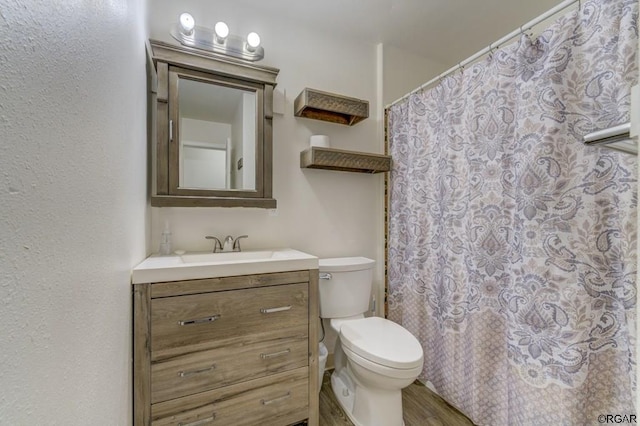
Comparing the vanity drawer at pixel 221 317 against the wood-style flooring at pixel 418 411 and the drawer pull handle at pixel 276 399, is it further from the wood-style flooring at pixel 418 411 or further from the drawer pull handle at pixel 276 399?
the wood-style flooring at pixel 418 411

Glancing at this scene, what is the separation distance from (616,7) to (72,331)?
72.2 inches

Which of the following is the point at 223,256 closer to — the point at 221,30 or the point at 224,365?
the point at 224,365

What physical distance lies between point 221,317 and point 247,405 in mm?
436

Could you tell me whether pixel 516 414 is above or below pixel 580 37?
below

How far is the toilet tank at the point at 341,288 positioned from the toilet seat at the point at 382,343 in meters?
0.10

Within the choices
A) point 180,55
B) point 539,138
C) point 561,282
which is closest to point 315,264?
point 561,282

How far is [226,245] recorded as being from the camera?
1681 millimetres

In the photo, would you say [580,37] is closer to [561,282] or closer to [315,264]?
[561,282]

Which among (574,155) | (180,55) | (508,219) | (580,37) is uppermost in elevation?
(180,55)

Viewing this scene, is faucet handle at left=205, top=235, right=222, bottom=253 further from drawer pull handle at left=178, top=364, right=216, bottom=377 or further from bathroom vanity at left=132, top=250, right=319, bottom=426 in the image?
drawer pull handle at left=178, top=364, right=216, bottom=377

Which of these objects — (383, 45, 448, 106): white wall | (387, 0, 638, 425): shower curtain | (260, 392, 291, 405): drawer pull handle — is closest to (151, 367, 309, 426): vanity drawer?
(260, 392, 291, 405): drawer pull handle

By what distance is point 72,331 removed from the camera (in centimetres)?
52

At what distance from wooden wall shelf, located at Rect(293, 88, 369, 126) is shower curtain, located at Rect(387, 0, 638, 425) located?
494mm

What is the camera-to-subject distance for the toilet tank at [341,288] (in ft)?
5.55
